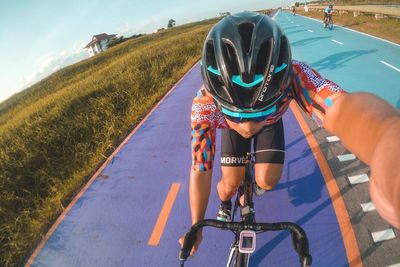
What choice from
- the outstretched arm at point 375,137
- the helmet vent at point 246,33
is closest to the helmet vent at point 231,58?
the helmet vent at point 246,33

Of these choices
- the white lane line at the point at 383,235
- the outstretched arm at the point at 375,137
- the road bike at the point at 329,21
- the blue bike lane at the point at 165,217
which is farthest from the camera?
the road bike at the point at 329,21

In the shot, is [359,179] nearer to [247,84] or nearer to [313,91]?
[313,91]

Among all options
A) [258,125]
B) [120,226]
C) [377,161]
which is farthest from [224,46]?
[120,226]

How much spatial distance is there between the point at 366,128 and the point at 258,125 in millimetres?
1195

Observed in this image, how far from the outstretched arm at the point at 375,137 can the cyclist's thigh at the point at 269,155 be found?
0.90 meters

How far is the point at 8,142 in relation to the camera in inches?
288

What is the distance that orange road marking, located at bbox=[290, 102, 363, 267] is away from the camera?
313 centimetres

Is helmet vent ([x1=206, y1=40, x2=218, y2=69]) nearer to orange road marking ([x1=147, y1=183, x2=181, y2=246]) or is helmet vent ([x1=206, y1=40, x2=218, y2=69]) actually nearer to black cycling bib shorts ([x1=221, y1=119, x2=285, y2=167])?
black cycling bib shorts ([x1=221, y1=119, x2=285, y2=167])

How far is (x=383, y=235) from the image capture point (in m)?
3.21

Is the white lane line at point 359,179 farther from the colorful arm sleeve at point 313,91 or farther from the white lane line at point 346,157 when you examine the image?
the colorful arm sleeve at point 313,91

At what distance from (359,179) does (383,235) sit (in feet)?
3.72

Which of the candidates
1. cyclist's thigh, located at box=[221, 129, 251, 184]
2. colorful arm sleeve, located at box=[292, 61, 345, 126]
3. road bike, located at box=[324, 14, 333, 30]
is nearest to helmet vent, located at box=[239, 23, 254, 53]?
colorful arm sleeve, located at box=[292, 61, 345, 126]

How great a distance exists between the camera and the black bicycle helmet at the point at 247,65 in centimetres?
217

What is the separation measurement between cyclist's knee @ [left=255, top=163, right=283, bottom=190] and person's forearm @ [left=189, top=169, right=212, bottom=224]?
0.80 m
